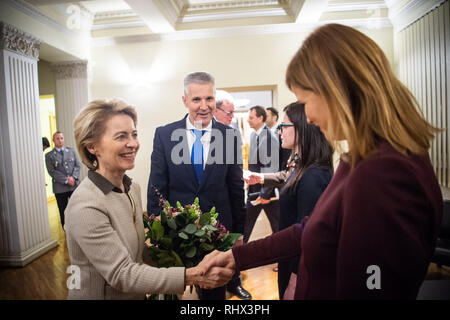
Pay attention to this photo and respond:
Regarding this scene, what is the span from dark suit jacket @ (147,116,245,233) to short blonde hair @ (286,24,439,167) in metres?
1.14

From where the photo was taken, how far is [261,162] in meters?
3.39

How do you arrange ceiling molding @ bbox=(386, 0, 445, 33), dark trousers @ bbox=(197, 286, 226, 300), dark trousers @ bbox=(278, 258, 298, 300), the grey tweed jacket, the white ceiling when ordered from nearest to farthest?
the grey tweed jacket, dark trousers @ bbox=(278, 258, 298, 300), dark trousers @ bbox=(197, 286, 226, 300), ceiling molding @ bbox=(386, 0, 445, 33), the white ceiling

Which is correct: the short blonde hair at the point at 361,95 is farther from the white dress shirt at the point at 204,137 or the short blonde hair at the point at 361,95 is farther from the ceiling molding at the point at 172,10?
the ceiling molding at the point at 172,10

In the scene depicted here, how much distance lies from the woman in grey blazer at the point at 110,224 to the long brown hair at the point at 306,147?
0.63 metres

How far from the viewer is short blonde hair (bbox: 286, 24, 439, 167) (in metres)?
0.57

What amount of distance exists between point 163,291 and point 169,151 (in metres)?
1.02

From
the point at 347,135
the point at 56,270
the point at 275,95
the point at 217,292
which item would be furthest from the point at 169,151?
the point at 275,95

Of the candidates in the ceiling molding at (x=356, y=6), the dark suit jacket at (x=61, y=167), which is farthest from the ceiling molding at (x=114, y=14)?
the ceiling molding at (x=356, y=6)

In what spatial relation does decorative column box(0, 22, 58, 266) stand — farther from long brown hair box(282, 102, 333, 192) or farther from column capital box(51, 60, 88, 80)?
long brown hair box(282, 102, 333, 192)

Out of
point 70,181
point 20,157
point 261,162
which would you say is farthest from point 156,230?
point 70,181

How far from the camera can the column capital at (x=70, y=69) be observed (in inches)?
181

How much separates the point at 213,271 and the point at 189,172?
33.9 inches

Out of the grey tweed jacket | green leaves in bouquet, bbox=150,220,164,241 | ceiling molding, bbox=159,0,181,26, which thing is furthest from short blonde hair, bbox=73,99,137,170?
ceiling molding, bbox=159,0,181,26

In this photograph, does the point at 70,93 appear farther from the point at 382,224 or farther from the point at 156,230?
the point at 382,224
